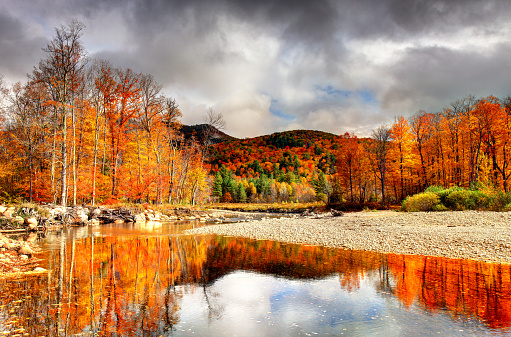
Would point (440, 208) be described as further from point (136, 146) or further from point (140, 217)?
point (136, 146)

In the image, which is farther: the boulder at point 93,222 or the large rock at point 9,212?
the boulder at point 93,222

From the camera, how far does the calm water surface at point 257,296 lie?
5188 mm

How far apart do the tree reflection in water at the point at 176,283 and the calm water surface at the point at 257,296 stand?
1.0 inches

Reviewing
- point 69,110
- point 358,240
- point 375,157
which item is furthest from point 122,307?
point 375,157

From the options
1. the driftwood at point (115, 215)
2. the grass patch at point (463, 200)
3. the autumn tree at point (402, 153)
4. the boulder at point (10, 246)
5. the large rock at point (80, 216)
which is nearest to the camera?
the boulder at point (10, 246)

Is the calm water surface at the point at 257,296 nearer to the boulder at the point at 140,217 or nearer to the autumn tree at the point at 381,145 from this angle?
the boulder at the point at 140,217

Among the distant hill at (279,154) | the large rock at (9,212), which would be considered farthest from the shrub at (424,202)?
the distant hill at (279,154)

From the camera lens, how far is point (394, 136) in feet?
139

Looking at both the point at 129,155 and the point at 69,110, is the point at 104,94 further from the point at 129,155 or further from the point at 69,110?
the point at 129,155

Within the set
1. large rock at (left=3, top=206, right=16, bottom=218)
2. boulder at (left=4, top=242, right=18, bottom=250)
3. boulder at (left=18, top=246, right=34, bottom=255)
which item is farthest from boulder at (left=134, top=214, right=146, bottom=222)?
boulder at (left=18, top=246, right=34, bottom=255)

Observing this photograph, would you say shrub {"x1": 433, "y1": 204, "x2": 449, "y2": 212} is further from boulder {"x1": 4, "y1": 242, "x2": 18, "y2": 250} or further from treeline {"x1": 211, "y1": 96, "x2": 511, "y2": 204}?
boulder {"x1": 4, "y1": 242, "x2": 18, "y2": 250}

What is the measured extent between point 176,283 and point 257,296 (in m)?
2.37

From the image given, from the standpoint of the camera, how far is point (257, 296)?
280 inches

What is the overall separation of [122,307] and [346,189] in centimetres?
4551
